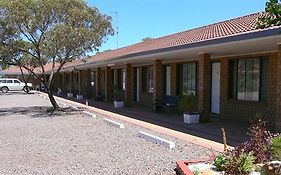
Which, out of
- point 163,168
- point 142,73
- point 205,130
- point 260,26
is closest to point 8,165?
point 163,168

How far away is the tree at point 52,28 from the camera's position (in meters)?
18.5

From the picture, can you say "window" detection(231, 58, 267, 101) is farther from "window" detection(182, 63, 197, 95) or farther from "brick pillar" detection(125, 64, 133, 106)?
"brick pillar" detection(125, 64, 133, 106)

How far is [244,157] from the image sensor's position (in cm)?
620

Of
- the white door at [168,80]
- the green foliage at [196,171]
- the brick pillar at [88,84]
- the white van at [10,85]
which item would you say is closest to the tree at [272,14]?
the green foliage at [196,171]

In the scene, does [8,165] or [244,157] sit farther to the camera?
[8,165]

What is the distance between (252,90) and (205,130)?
126 inches

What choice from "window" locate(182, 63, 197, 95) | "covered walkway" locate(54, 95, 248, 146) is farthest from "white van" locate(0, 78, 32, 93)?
"covered walkway" locate(54, 95, 248, 146)

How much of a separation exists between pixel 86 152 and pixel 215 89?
9.36m

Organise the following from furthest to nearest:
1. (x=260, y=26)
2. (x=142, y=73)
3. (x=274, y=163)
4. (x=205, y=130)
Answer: (x=142, y=73) → (x=205, y=130) → (x=274, y=163) → (x=260, y=26)

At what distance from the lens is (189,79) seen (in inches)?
771

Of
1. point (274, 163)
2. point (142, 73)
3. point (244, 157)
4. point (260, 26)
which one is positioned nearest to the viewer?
point (260, 26)

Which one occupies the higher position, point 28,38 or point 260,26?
point 28,38

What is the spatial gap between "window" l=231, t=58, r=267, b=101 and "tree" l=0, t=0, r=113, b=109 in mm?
7461

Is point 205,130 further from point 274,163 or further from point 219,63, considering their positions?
point 274,163
